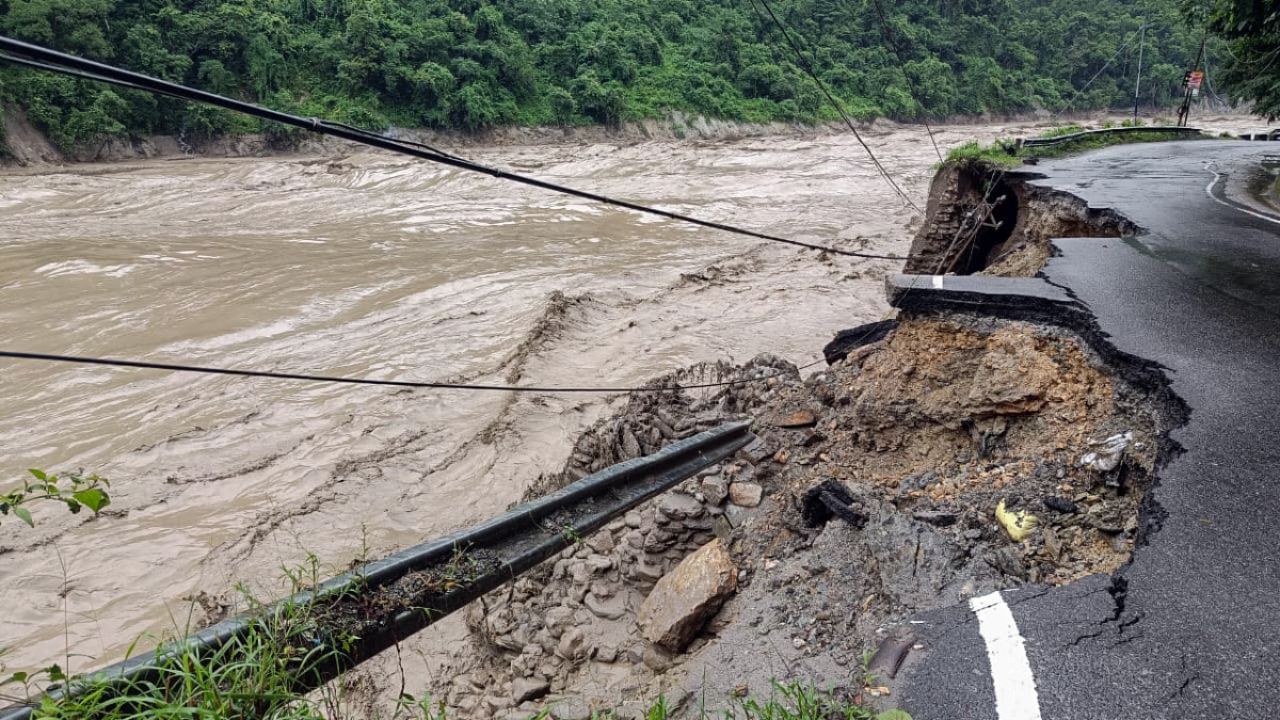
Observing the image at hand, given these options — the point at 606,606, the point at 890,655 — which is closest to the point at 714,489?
the point at 606,606

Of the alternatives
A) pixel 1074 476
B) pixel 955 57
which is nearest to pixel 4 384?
pixel 1074 476

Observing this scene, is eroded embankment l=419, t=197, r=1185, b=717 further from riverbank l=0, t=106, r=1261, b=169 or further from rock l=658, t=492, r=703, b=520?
riverbank l=0, t=106, r=1261, b=169

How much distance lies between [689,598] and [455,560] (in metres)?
1.29

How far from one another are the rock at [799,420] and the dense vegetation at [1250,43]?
762cm

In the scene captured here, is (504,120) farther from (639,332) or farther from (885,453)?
(885,453)

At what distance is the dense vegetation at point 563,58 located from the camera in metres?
25.8

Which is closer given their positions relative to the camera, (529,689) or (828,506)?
(828,506)

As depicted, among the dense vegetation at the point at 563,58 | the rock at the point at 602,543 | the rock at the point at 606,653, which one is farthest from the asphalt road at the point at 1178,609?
the dense vegetation at the point at 563,58

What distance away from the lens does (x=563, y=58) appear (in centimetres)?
3731

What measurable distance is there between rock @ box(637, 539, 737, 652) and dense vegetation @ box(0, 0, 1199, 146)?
13112mm

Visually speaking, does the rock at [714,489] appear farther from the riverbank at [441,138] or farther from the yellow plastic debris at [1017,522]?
the riverbank at [441,138]

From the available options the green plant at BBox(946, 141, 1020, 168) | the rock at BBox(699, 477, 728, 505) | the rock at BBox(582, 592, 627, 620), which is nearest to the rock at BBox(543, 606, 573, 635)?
the rock at BBox(582, 592, 627, 620)

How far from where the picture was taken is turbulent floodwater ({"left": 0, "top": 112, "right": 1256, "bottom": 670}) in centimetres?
639

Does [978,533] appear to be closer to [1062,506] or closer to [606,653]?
[1062,506]
